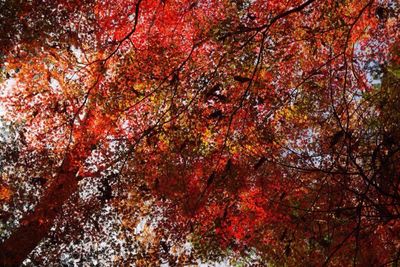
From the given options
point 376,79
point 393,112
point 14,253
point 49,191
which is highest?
point 376,79

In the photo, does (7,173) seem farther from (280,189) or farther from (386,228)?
(386,228)

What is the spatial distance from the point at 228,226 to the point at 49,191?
7.69 m

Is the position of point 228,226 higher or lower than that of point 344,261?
higher

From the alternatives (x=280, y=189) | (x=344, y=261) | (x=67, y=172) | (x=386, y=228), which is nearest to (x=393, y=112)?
(x=386, y=228)

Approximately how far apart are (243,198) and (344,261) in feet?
14.6

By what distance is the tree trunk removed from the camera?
1330 cm

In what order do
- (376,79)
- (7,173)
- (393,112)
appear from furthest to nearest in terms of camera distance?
(7,173)
(376,79)
(393,112)

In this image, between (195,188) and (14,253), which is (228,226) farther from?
(14,253)

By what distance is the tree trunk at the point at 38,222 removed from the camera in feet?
43.6

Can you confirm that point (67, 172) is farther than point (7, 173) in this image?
No

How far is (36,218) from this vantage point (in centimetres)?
1426

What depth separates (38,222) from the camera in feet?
47.1

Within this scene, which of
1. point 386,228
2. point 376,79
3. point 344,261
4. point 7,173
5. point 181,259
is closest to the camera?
point 376,79

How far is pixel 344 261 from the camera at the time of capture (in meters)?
14.2
